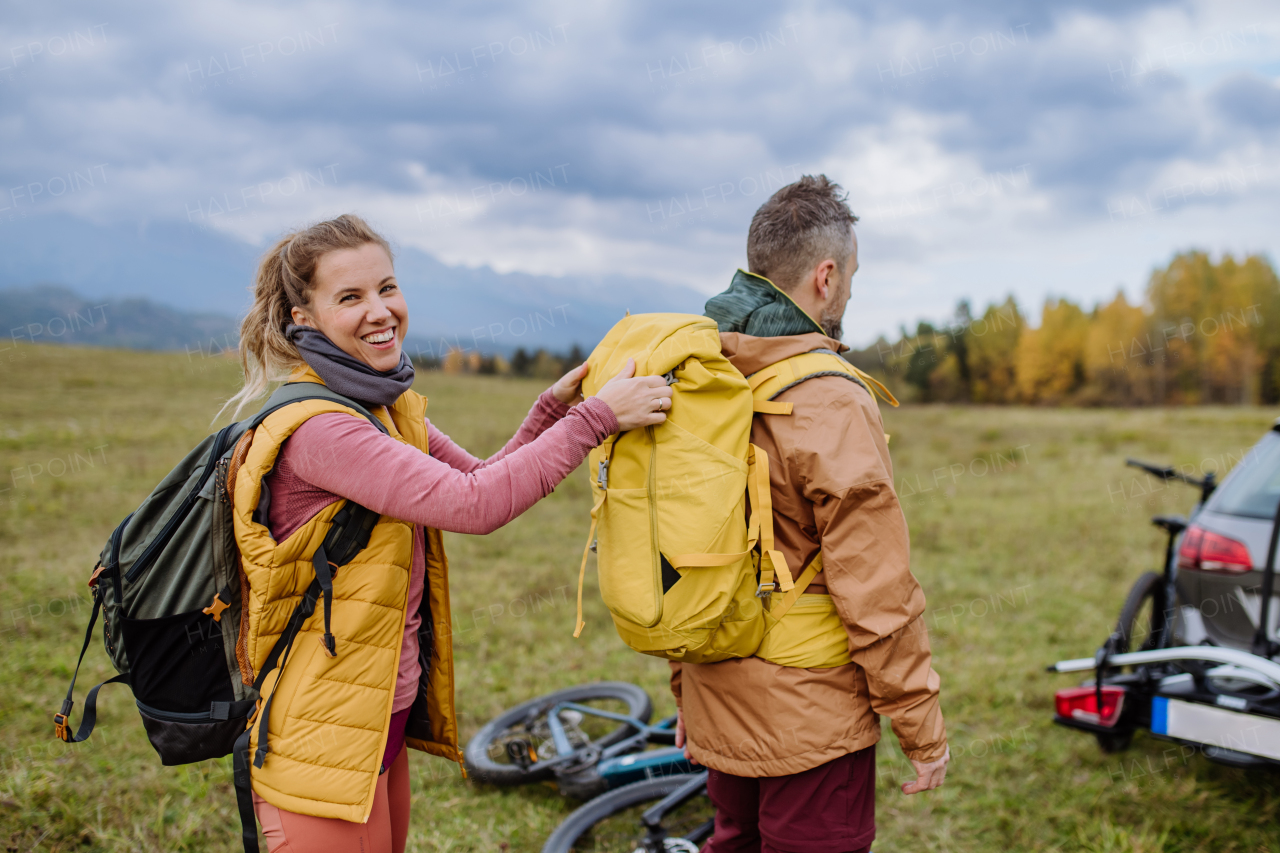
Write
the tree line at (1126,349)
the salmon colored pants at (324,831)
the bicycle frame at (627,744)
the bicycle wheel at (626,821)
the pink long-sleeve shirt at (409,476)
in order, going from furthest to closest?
the tree line at (1126,349), the bicycle frame at (627,744), the bicycle wheel at (626,821), the salmon colored pants at (324,831), the pink long-sleeve shirt at (409,476)

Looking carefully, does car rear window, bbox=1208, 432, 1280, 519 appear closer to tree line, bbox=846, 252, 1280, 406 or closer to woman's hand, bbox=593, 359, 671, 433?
woman's hand, bbox=593, 359, 671, 433

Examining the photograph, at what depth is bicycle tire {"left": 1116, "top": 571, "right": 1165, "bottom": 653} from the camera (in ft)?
14.1

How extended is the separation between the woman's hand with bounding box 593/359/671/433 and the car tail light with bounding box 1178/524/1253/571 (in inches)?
137

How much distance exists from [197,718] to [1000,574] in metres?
7.93

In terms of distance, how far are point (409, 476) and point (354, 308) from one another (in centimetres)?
52

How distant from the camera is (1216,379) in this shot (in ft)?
173

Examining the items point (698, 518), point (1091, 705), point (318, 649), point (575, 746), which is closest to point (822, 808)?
point (698, 518)

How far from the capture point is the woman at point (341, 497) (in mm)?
1732

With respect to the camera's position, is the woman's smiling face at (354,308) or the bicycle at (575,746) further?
the bicycle at (575,746)

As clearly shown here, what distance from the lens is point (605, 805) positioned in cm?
359

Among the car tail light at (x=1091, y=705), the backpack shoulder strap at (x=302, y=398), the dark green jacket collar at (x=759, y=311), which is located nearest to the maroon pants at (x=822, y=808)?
the dark green jacket collar at (x=759, y=311)

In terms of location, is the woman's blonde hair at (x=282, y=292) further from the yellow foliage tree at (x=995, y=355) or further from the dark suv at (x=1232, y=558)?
the yellow foliage tree at (x=995, y=355)

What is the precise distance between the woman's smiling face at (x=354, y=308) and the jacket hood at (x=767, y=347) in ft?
3.22

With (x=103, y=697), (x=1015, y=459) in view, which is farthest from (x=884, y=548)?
(x=1015, y=459)
